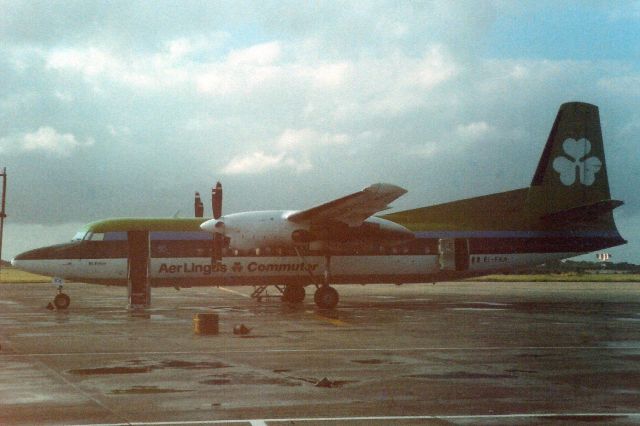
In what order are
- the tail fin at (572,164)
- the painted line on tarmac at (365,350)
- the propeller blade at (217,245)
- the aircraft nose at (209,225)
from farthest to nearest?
the tail fin at (572,164) → the propeller blade at (217,245) → the aircraft nose at (209,225) → the painted line on tarmac at (365,350)

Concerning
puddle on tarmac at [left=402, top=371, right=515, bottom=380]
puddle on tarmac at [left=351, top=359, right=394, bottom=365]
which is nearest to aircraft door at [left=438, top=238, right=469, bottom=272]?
puddle on tarmac at [left=351, top=359, right=394, bottom=365]

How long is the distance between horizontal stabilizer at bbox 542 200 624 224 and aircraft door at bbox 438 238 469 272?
12.5ft

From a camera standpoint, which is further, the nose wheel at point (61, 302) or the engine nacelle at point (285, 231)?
the nose wheel at point (61, 302)

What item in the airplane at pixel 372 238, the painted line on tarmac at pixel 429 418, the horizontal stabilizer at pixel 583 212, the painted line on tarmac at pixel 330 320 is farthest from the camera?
the horizontal stabilizer at pixel 583 212

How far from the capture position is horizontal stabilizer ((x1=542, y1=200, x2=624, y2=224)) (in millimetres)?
30969

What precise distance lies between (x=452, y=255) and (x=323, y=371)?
19261mm

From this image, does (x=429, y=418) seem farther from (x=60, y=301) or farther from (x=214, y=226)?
(x=60, y=301)

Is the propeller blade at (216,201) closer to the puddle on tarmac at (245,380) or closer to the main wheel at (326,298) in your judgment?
the main wheel at (326,298)

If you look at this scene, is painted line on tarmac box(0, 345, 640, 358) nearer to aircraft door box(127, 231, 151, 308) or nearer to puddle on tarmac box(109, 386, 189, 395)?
puddle on tarmac box(109, 386, 189, 395)

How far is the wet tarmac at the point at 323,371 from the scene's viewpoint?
952cm

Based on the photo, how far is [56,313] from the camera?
27812 millimetres

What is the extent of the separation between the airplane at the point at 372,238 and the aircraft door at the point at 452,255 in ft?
0.13

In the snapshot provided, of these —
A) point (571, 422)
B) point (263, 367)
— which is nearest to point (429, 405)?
point (571, 422)

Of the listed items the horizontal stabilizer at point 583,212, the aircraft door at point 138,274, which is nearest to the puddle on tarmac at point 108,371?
the aircraft door at point 138,274
